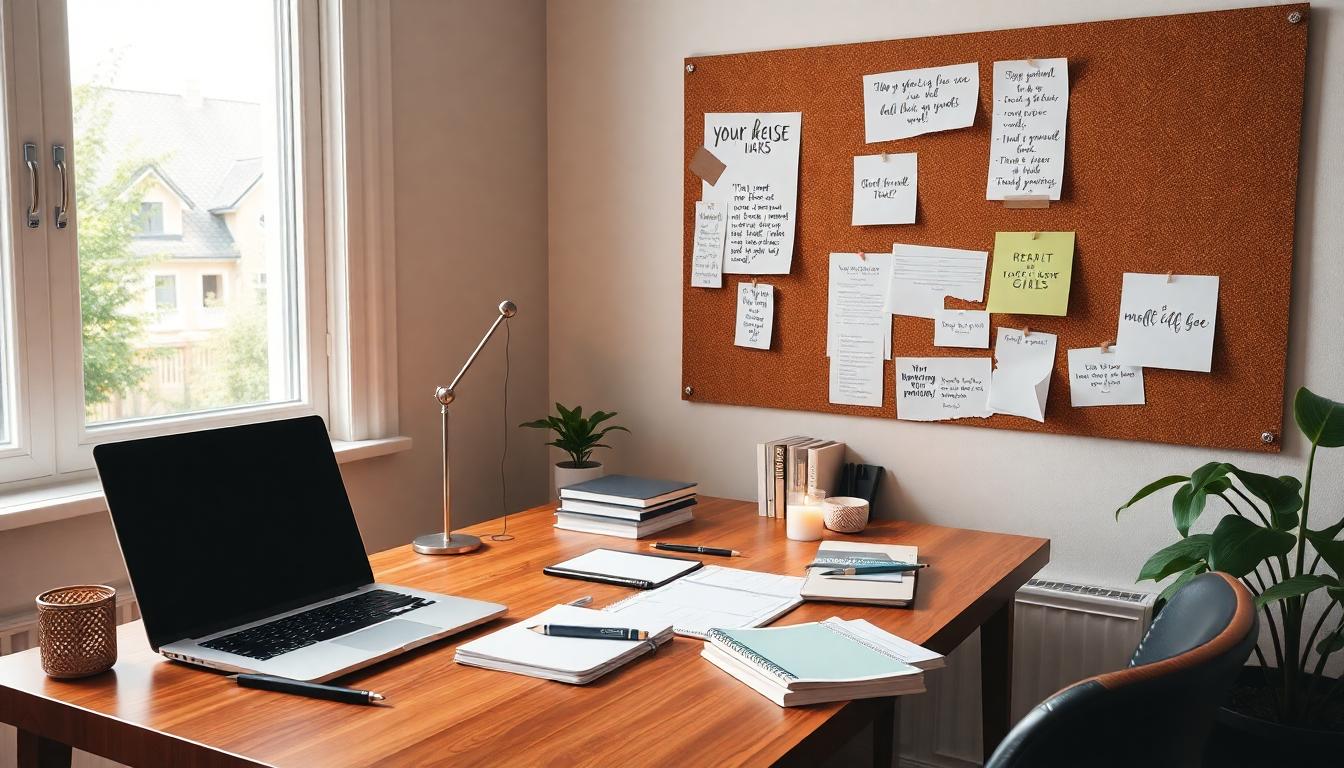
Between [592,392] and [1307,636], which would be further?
[592,392]

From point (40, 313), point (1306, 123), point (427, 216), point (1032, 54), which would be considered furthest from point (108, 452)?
point (1306, 123)

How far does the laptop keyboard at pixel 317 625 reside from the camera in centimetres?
162

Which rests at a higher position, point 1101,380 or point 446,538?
point 1101,380

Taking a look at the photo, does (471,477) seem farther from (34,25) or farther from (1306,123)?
(1306,123)

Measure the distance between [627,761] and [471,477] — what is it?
1843 mm

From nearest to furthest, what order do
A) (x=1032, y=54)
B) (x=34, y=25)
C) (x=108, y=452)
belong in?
(x=108, y=452), (x=34, y=25), (x=1032, y=54)

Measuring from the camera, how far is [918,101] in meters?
2.66

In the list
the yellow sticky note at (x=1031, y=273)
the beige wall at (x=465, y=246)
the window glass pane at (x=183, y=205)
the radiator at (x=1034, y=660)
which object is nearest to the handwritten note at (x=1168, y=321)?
the yellow sticky note at (x=1031, y=273)

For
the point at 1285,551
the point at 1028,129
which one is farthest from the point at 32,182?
the point at 1285,551

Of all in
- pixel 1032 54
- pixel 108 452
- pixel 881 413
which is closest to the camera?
pixel 108 452

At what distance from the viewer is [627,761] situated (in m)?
1.32

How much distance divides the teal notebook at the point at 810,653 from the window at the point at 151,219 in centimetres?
146

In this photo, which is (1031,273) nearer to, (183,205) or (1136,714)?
(1136,714)

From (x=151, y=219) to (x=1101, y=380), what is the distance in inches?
79.5
